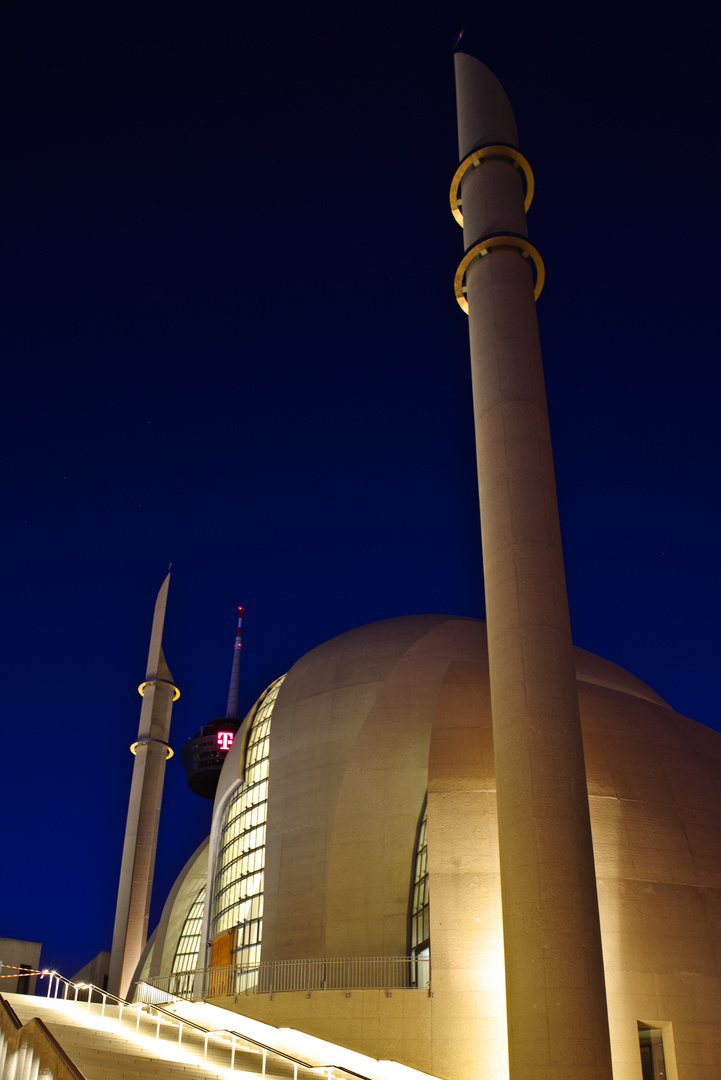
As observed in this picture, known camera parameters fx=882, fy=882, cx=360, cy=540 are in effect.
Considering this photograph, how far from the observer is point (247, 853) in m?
31.2

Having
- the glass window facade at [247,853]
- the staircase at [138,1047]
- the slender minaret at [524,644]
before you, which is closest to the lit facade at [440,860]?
the glass window facade at [247,853]

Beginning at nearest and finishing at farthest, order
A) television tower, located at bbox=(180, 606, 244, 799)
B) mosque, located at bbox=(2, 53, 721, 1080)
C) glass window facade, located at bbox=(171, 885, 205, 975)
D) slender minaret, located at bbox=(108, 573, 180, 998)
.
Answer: mosque, located at bbox=(2, 53, 721, 1080), glass window facade, located at bbox=(171, 885, 205, 975), slender minaret, located at bbox=(108, 573, 180, 998), television tower, located at bbox=(180, 606, 244, 799)

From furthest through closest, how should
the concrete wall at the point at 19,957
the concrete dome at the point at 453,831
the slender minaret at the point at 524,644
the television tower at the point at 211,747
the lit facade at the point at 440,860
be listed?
the television tower at the point at 211,747, the concrete wall at the point at 19,957, the concrete dome at the point at 453,831, the lit facade at the point at 440,860, the slender minaret at the point at 524,644

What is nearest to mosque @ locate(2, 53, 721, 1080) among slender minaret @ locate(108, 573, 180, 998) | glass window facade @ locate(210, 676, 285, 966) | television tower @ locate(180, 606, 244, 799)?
glass window facade @ locate(210, 676, 285, 966)

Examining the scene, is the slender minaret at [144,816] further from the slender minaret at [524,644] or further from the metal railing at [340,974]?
the slender minaret at [524,644]

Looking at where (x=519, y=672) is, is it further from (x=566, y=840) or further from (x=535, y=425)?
(x=535, y=425)

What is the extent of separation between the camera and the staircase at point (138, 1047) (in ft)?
50.0

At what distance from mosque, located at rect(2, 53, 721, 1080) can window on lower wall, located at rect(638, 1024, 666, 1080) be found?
0.14 feet

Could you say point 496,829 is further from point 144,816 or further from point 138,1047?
point 144,816

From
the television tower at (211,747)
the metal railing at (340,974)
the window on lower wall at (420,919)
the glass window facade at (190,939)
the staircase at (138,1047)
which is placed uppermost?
the television tower at (211,747)

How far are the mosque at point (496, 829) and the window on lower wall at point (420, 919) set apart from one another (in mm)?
62

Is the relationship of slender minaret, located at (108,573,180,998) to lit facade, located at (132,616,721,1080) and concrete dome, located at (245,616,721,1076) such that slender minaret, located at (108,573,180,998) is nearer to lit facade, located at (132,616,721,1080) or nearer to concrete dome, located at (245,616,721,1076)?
lit facade, located at (132,616,721,1080)

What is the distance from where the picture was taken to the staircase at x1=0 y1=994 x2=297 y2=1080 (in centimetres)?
1523

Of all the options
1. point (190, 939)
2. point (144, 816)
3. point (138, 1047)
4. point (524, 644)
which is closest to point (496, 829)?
point (524, 644)
